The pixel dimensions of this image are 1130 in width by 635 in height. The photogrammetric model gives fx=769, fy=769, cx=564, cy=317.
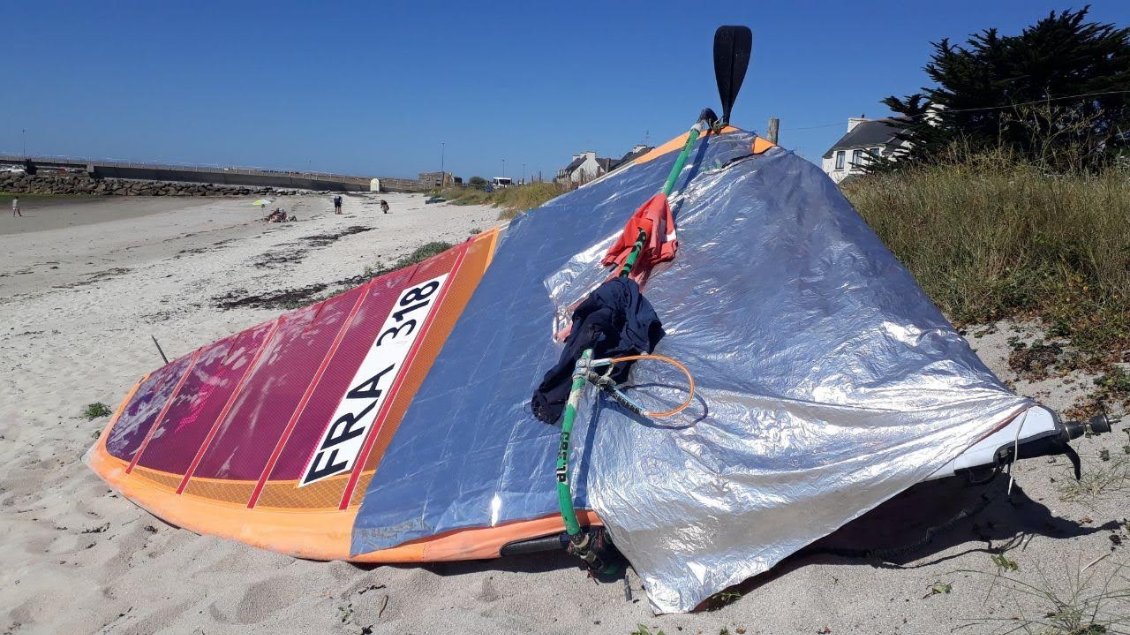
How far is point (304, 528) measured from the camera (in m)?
3.54

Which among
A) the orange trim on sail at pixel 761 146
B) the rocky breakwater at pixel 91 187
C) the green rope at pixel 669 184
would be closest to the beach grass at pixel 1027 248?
the orange trim on sail at pixel 761 146

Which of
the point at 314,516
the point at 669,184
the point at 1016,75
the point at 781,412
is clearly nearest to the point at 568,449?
the point at 781,412

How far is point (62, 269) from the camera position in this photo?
53.5ft

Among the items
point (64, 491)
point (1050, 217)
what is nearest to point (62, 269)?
point (64, 491)

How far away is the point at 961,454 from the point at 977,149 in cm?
630

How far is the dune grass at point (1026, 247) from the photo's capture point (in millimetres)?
3875

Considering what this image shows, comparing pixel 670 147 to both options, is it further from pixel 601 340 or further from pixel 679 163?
Answer: pixel 601 340

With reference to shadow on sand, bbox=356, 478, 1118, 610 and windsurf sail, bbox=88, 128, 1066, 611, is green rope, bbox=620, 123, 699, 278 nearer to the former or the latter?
windsurf sail, bbox=88, 128, 1066, 611

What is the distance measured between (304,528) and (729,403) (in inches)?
80.5

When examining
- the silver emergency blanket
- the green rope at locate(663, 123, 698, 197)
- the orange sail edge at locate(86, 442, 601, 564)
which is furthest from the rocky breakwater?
the silver emergency blanket

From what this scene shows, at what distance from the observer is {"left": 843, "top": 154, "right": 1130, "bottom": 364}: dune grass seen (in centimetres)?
388

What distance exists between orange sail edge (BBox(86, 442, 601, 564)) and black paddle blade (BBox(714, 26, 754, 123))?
2.56 m

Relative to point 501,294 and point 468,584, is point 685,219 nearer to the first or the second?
point 501,294

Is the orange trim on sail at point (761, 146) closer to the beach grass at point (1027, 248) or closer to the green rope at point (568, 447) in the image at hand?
the green rope at point (568, 447)
